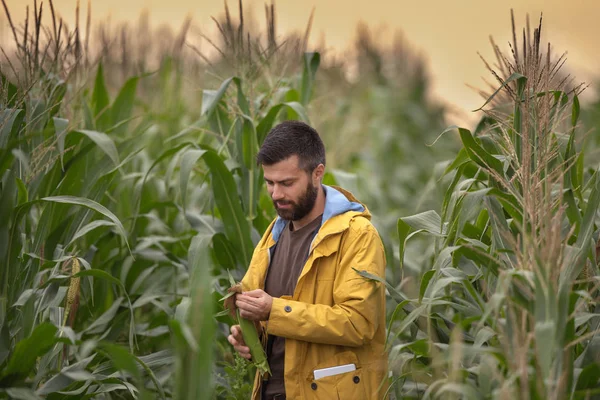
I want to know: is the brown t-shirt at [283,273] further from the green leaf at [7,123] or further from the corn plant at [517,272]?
the green leaf at [7,123]

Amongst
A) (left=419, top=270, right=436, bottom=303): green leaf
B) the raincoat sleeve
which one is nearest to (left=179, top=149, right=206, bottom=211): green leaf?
the raincoat sleeve

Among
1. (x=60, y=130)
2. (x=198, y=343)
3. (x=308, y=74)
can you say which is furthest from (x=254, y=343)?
(x=308, y=74)

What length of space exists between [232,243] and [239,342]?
0.97m

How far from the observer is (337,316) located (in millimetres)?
2539

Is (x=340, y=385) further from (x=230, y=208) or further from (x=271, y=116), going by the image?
(x=271, y=116)

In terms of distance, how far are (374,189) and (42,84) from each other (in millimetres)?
3926

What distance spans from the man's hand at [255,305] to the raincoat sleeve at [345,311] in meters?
0.03

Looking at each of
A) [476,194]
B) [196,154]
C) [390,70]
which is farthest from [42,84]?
[390,70]

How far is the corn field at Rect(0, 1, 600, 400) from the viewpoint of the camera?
7.23 feet

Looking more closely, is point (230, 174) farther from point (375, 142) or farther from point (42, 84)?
point (375, 142)

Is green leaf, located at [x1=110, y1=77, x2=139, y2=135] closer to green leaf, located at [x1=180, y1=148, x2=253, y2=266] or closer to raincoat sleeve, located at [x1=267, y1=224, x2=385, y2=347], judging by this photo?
green leaf, located at [x1=180, y1=148, x2=253, y2=266]

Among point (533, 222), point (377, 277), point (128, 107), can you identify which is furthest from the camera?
point (128, 107)

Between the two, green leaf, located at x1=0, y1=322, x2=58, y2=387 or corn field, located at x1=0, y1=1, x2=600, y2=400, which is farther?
green leaf, located at x1=0, y1=322, x2=58, y2=387

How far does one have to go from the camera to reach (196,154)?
3449 millimetres
